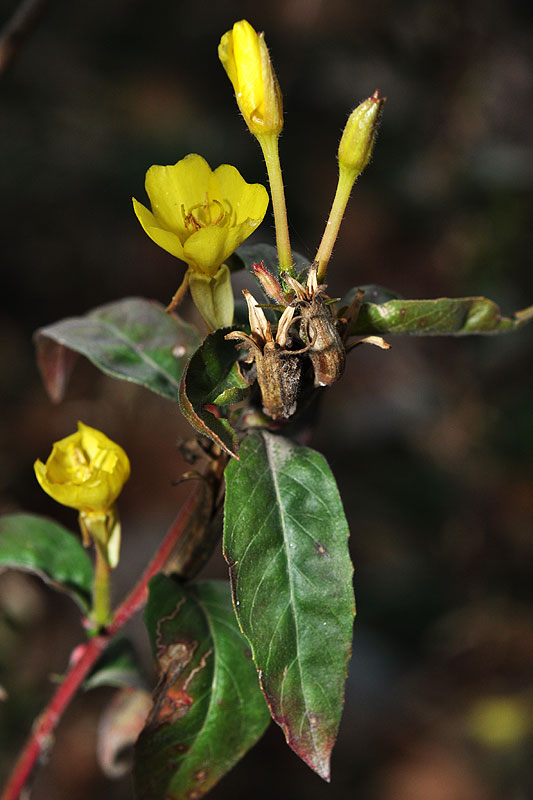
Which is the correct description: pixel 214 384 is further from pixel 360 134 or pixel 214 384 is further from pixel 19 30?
pixel 19 30

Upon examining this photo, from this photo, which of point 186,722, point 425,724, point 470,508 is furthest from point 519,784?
point 186,722

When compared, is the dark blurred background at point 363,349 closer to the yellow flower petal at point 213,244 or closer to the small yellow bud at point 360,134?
the yellow flower petal at point 213,244

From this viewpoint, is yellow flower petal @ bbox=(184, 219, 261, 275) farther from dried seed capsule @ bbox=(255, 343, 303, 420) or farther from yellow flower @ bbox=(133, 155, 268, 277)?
dried seed capsule @ bbox=(255, 343, 303, 420)

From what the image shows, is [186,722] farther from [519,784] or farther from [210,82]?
[210,82]

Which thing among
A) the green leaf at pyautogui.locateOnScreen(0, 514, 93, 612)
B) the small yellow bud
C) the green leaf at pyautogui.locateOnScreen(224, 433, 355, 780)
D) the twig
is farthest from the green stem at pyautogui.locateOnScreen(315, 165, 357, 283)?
the twig

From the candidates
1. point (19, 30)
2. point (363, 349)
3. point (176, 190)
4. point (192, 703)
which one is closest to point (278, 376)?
point (176, 190)

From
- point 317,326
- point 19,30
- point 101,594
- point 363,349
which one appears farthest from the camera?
point 363,349
